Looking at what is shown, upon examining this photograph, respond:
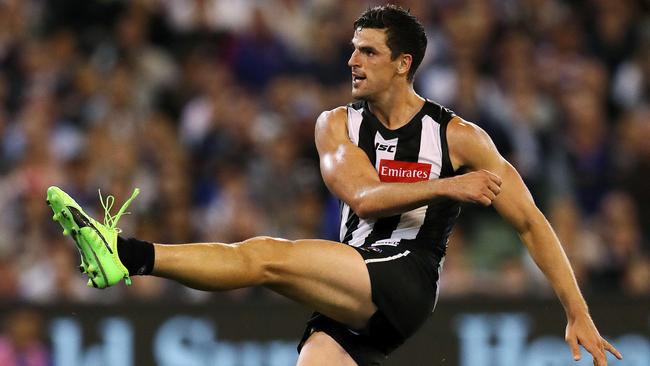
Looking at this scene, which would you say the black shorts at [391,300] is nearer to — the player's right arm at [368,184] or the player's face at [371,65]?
the player's right arm at [368,184]

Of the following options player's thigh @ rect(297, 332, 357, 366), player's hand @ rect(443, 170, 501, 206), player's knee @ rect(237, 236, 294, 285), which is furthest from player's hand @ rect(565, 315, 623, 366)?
player's knee @ rect(237, 236, 294, 285)

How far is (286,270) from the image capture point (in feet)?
19.0

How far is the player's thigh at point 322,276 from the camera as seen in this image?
229 inches

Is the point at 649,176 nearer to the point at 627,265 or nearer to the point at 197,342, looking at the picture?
the point at 627,265

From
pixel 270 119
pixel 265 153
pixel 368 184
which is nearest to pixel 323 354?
pixel 368 184

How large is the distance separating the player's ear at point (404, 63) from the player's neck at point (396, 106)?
8cm

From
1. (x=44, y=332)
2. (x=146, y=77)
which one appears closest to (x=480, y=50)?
(x=146, y=77)

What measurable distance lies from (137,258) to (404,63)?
5.90 ft

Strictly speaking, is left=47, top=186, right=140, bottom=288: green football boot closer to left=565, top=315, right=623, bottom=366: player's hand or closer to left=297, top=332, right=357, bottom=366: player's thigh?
left=297, top=332, right=357, bottom=366: player's thigh

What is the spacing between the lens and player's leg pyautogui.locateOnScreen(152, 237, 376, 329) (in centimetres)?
563

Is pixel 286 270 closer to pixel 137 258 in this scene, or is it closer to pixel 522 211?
pixel 137 258

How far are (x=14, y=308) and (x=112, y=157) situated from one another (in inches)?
67.2

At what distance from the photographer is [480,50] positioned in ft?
37.4

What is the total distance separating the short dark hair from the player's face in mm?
32
